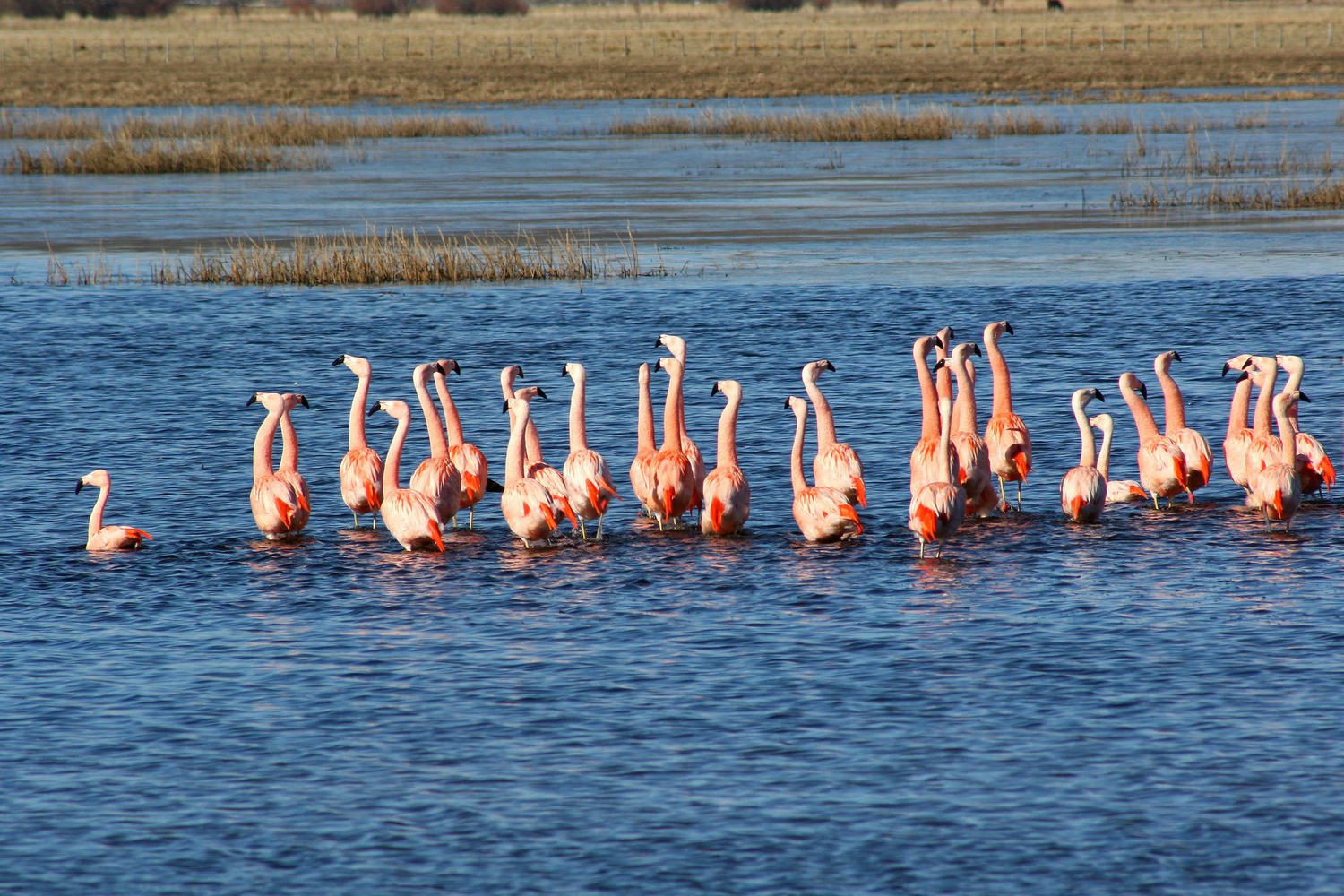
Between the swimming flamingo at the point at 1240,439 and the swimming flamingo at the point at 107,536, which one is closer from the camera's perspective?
the swimming flamingo at the point at 107,536

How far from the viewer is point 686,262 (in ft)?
87.1

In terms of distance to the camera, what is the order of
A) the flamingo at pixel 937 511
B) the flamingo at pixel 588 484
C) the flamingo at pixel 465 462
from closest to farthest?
the flamingo at pixel 937 511, the flamingo at pixel 588 484, the flamingo at pixel 465 462

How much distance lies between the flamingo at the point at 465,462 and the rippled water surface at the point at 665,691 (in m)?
0.36

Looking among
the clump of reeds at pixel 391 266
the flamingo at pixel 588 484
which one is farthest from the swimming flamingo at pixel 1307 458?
the clump of reeds at pixel 391 266

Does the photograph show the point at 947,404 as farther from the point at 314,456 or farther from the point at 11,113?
the point at 11,113

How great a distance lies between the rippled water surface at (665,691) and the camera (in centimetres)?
731

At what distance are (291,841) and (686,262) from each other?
64.5 feet

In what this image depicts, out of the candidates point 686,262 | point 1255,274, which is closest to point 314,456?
point 686,262

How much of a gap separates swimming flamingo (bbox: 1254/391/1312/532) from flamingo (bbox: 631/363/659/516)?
405cm

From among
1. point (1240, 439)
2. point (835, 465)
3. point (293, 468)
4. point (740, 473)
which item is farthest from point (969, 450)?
point (293, 468)

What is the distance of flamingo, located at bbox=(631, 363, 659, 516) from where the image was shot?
1231cm

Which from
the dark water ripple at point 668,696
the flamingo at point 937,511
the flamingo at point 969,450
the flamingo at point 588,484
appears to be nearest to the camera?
the dark water ripple at point 668,696

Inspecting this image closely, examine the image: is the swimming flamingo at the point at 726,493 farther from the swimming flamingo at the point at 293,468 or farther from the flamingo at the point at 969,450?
the swimming flamingo at the point at 293,468

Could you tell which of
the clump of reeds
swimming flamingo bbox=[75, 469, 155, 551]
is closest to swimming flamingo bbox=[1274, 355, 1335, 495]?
swimming flamingo bbox=[75, 469, 155, 551]
